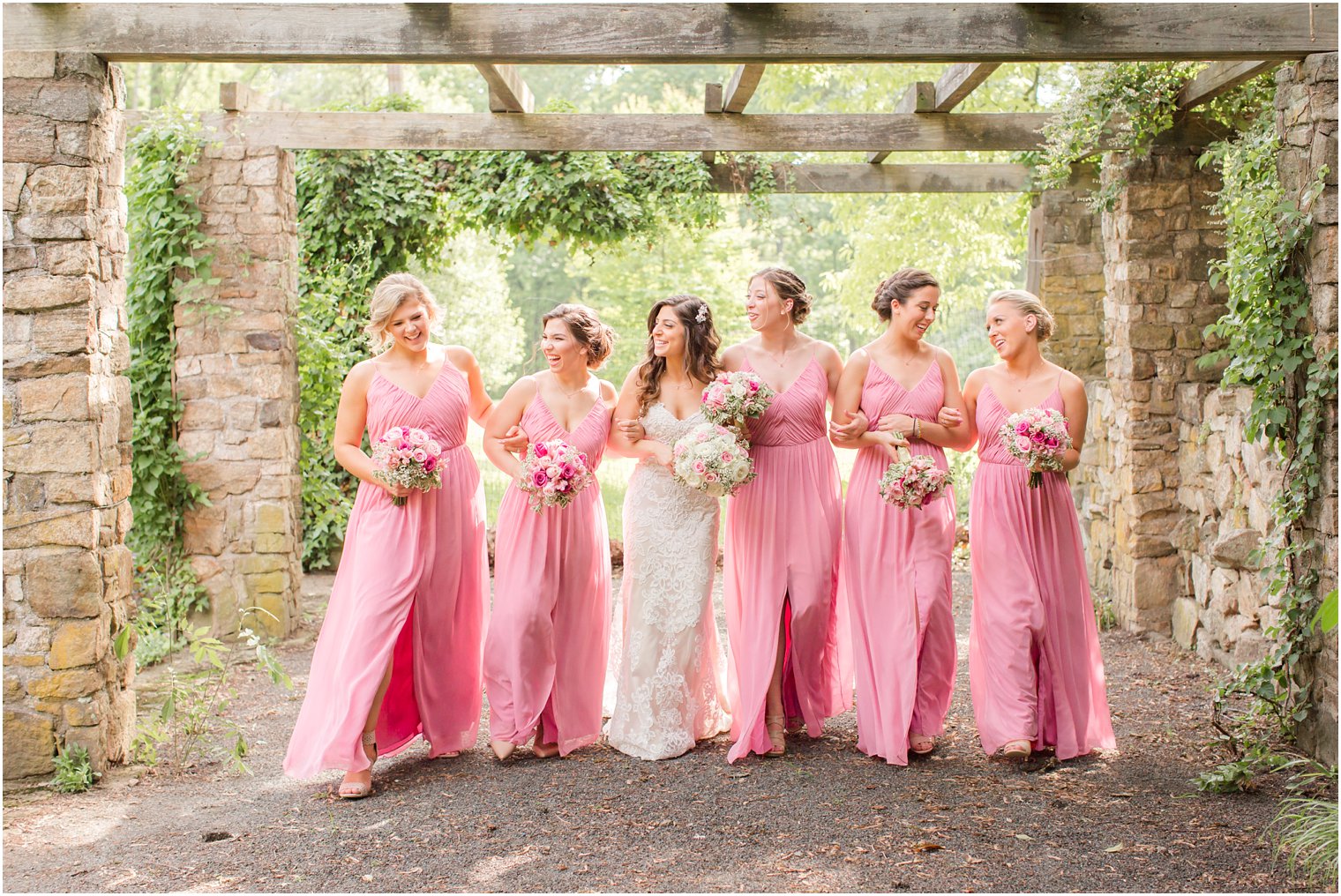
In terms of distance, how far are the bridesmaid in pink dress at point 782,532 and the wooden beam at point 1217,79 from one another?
267 cm

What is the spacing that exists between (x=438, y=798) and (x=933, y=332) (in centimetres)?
1609

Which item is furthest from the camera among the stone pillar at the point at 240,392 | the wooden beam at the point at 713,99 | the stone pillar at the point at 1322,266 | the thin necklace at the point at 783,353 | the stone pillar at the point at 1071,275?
the stone pillar at the point at 1071,275

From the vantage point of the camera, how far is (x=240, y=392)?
7.77 metres

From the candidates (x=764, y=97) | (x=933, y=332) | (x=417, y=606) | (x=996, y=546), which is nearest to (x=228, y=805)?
(x=417, y=606)

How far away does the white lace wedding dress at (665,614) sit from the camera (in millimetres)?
5090

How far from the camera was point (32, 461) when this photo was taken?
4.68 m

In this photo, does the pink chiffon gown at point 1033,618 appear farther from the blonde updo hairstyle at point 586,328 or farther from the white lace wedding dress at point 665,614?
the blonde updo hairstyle at point 586,328

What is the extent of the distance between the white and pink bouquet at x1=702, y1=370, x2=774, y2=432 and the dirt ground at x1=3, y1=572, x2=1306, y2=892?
155 cm

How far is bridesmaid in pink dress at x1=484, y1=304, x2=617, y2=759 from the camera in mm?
5059

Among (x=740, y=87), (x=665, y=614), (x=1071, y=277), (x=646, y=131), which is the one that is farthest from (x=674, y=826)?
Result: (x=1071, y=277)

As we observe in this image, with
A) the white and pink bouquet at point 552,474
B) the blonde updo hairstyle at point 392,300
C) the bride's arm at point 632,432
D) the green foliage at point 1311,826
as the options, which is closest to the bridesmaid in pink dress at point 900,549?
the bride's arm at point 632,432

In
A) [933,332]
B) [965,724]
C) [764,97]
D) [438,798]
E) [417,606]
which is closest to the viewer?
[438,798]

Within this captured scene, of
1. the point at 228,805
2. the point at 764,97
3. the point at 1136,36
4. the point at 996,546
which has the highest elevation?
the point at 764,97

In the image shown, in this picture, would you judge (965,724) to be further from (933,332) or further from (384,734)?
(933,332)
